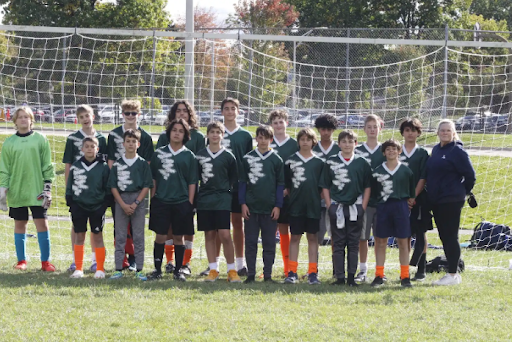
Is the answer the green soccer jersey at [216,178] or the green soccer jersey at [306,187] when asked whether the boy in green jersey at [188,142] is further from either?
the green soccer jersey at [306,187]

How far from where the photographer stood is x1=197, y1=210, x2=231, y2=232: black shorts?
22.4ft

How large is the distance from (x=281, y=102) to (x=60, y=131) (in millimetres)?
3970

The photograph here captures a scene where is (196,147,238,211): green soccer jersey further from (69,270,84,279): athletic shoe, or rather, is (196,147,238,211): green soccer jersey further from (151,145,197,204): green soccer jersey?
(69,270,84,279): athletic shoe

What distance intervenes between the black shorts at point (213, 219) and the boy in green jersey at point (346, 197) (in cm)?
102

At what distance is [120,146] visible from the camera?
724 centimetres

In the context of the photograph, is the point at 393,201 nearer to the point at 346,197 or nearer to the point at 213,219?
the point at 346,197

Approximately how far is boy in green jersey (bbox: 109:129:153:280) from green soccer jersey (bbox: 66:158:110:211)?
14 centimetres

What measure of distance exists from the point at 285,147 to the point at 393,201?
126 centimetres

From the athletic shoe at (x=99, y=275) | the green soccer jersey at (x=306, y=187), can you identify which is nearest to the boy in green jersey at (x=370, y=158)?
the green soccer jersey at (x=306, y=187)

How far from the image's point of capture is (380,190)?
22.4 feet

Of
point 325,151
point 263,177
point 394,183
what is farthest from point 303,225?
point 394,183

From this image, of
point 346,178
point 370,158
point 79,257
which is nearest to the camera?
point 346,178

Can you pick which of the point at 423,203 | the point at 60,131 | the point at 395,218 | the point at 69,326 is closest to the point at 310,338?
the point at 69,326

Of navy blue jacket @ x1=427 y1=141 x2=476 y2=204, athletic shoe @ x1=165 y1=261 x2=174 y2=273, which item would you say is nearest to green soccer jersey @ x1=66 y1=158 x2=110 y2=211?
athletic shoe @ x1=165 y1=261 x2=174 y2=273
